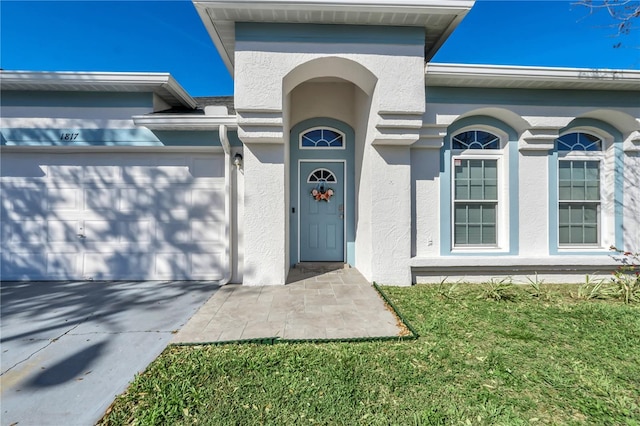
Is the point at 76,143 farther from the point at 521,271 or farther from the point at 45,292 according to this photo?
the point at 521,271

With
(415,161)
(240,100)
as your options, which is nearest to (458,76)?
(415,161)

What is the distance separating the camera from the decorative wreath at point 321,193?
5.89 metres

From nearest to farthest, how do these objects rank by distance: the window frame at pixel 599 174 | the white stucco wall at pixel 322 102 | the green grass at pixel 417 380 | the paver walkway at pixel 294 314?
the green grass at pixel 417 380 → the paver walkway at pixel 294 314 → the window frame at pixel 599 174 → the white stucco wall at pixel 322 102

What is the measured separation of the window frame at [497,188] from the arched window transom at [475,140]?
0.04m

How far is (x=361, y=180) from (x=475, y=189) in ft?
7.47

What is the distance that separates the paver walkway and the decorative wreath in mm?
1908

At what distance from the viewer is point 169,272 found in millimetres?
5176

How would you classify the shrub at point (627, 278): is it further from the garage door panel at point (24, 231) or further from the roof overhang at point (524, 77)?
the garage door panel at point (24, 231)

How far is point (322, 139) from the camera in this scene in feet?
19.6

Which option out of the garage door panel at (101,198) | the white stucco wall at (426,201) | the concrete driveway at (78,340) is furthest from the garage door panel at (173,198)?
the white stucco wall at (426,201)

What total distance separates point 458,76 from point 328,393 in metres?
5.21

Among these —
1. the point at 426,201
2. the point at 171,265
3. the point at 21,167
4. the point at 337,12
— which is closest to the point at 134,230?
the point at 171,265

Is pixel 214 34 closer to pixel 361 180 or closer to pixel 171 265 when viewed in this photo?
pixel 361 180

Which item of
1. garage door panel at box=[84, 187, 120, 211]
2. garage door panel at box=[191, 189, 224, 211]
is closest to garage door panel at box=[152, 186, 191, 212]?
garage door panel at box=[191, 189, 224, 211]
